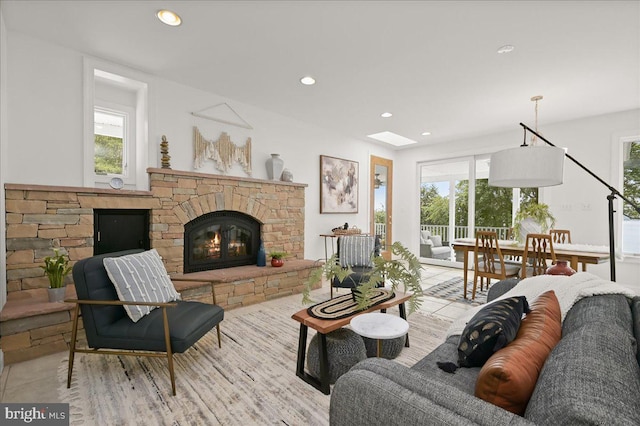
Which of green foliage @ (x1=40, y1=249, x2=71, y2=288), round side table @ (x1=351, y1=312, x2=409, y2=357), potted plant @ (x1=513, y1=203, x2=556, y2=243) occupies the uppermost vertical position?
potted plant @ (x1=513, y1=203, x2=556, y2=243)

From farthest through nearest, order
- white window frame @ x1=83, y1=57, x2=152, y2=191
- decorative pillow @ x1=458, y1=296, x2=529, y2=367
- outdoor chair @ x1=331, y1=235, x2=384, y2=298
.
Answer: outdoor chair @ x1=331, y1=235, x2=384, y2=298, white window frame @ x1=83, y1=57, x2=152, y2=191, decorative pillow @ x1=458, y1=296, x2=529, y2=367

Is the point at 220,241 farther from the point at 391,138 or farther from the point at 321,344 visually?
the point at 391,138

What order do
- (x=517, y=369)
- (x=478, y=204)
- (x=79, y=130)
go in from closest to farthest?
(x=517, y=369)
(x=79, y=130)
(x=478, y=204)

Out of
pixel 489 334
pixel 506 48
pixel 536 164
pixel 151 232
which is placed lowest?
pixel 489 334

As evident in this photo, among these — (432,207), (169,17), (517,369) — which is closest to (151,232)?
(169,17)

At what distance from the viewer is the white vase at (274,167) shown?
430 centimetres

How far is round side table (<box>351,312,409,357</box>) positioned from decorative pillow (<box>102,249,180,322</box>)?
1462 mm

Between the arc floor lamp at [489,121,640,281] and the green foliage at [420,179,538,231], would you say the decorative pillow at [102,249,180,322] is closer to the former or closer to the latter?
the arc floor lamp at [489,121,640,281]

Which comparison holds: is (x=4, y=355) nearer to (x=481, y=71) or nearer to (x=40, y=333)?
(x=40, y=333)

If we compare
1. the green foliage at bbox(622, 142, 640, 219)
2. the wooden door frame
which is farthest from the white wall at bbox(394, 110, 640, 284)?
the wooden door frame

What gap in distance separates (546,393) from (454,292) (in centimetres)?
381

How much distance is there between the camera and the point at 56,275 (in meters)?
2.40

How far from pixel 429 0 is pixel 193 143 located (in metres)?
2.89

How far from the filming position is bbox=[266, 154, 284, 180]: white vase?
4.30 m
